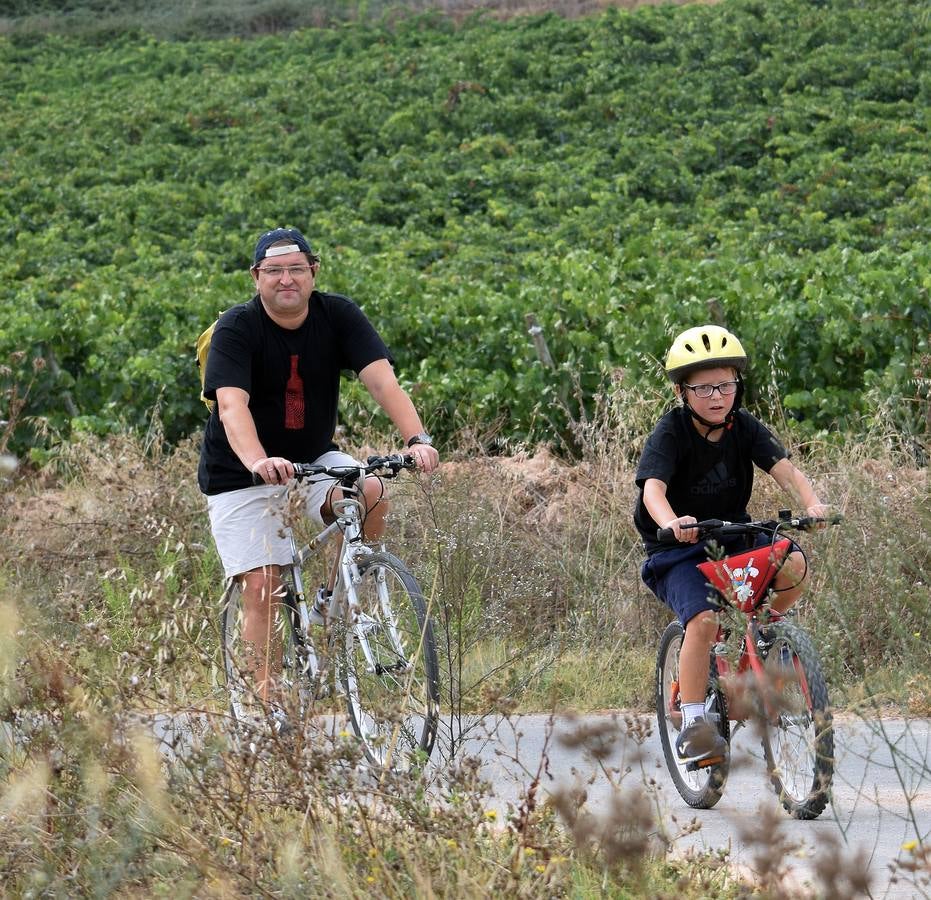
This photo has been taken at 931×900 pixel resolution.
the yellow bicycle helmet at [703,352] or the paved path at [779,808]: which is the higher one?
the yellow bicycle helmet at [703,352]

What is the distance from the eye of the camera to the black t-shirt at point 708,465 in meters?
5.93

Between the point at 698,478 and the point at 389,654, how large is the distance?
4.33ft

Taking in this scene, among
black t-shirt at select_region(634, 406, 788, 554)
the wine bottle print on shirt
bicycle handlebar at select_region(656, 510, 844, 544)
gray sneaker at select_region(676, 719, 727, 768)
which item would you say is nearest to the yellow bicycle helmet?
black t-shirt at select_region(634, 406, 788, 554)

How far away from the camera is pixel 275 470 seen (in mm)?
5953

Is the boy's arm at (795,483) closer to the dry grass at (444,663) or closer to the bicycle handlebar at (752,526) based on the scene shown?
the bicycle handlebar at (752,526)

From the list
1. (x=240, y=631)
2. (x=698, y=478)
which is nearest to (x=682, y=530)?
(x=698, y=478)

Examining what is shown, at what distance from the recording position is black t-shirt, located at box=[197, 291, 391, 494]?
642cm

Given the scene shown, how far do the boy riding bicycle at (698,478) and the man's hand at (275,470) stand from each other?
49.7 inches

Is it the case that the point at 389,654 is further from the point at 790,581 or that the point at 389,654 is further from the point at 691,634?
the point at 790,581

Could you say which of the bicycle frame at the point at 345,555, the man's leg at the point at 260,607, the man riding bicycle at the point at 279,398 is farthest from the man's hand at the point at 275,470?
the man's leg at the point at 260,607

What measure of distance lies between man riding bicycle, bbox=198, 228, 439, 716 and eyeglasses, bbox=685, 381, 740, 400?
1.11 m

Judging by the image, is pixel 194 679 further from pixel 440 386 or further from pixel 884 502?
pixel 440 386

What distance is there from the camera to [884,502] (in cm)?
862

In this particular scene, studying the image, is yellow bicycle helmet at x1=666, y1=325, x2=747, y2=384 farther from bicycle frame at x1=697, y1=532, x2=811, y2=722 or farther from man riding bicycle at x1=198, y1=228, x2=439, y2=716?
man riding bicycle at x1=198, y1=228, x2=439, y2=716
